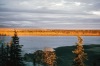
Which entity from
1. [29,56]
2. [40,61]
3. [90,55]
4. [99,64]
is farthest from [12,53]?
[90,55]

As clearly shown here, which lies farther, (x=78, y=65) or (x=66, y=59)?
(x=66, y=59)

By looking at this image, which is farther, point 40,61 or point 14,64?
point 40,61

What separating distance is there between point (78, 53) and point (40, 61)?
44197 mm

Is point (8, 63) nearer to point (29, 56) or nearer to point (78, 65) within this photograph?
point (78, 65)

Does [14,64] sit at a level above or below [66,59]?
above

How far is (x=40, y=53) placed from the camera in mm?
86188

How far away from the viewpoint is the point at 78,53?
42594mm

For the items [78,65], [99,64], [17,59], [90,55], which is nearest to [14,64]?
[17,59]

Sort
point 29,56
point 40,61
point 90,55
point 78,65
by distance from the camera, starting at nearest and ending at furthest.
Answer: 1. point 78,65
2. point 40,61
3. point 29,56
4. point 90,55

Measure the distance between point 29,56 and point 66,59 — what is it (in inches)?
624

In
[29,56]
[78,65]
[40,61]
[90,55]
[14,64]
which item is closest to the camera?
[14,64]

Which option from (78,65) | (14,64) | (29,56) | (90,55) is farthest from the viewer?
(90,55)

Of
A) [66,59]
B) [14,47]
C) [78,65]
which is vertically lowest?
[66,59]

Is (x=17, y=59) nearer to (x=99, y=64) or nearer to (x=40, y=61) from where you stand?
(x=40, y=61)
